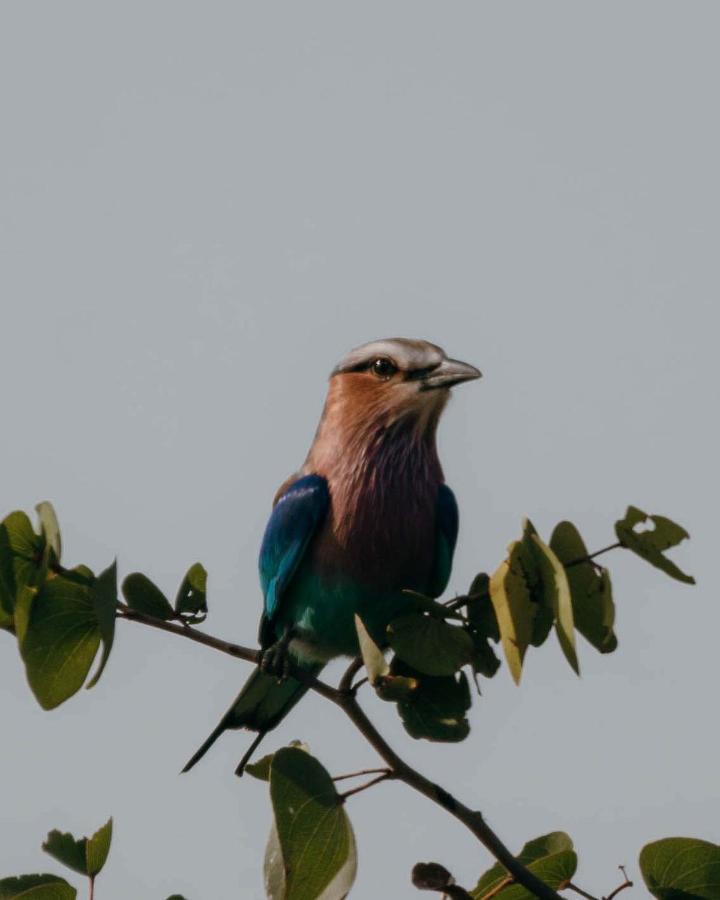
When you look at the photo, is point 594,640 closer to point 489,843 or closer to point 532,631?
point 532,631

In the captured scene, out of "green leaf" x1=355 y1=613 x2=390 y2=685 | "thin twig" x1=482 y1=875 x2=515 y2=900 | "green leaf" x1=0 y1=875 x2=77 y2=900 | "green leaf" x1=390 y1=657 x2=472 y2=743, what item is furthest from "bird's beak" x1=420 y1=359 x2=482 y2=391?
"green leaf" x1=0 y1=875 x2=77 y2=900

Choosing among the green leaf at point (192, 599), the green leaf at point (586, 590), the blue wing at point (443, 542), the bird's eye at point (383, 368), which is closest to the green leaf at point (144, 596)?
the green leaf at point (192, 599)

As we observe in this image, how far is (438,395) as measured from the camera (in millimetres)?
7059

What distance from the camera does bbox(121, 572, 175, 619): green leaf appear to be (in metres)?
5.27

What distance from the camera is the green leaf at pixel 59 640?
4.96 metres

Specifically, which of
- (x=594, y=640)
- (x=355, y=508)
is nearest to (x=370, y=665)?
(x=594, y=640)

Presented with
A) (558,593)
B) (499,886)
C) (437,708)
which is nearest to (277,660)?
(437,708)

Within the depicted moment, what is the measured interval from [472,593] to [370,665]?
1.30 ft

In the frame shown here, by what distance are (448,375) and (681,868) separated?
2515mm

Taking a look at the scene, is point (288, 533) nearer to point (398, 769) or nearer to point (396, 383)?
point (396, 383)

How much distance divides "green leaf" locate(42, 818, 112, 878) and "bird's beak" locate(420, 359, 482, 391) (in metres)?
2.58

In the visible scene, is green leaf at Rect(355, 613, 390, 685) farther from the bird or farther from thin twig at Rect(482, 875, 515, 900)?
the bird

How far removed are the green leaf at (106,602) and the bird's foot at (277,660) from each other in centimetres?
159

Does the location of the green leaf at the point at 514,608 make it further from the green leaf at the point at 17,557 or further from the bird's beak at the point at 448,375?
the bird's beak at the point at 448,375
